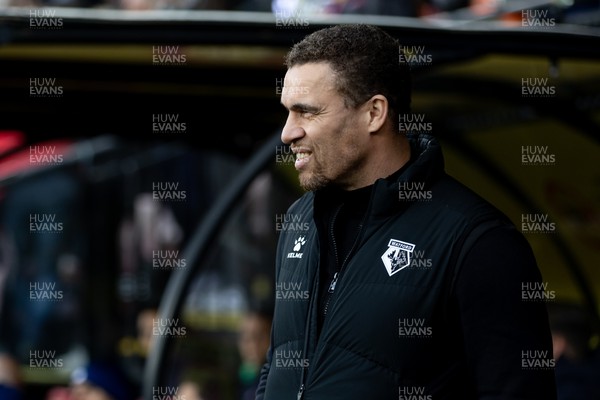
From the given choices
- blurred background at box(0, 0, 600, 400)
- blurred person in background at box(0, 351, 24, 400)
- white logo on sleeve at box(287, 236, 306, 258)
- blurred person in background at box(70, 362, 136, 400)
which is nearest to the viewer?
white logo on sleeve at box(287, 236, 306, 258)

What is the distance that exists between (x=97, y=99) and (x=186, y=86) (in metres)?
0.55

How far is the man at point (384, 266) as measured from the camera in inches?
87.3

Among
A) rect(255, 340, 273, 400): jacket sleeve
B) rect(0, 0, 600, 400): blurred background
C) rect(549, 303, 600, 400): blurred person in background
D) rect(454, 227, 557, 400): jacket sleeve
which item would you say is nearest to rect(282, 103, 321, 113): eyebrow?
rect(0, 0, 600, 400): blurred background

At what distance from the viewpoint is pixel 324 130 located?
7.97 ft

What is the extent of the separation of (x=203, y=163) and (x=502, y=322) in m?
7.97

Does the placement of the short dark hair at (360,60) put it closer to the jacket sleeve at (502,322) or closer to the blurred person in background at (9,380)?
the jacket sleeve at (502,322)

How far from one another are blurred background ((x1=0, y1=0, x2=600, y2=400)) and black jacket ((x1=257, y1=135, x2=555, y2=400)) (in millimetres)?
91

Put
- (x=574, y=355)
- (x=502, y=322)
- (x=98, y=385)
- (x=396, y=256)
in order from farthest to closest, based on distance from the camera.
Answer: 1. (x=98, y=385)
2. (x=574, y=355)
3. (x=396, y=256)
4. (x=502, y=322)

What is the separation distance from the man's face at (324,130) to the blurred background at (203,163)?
0.19 meters

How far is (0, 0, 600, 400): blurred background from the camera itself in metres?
4.98

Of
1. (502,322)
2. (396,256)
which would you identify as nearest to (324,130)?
(396,256)

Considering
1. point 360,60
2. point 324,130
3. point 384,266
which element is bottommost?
point 384,266

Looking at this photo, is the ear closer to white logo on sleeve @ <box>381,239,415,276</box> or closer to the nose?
the nose

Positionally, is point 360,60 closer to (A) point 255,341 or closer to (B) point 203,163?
(A) point 255,341
